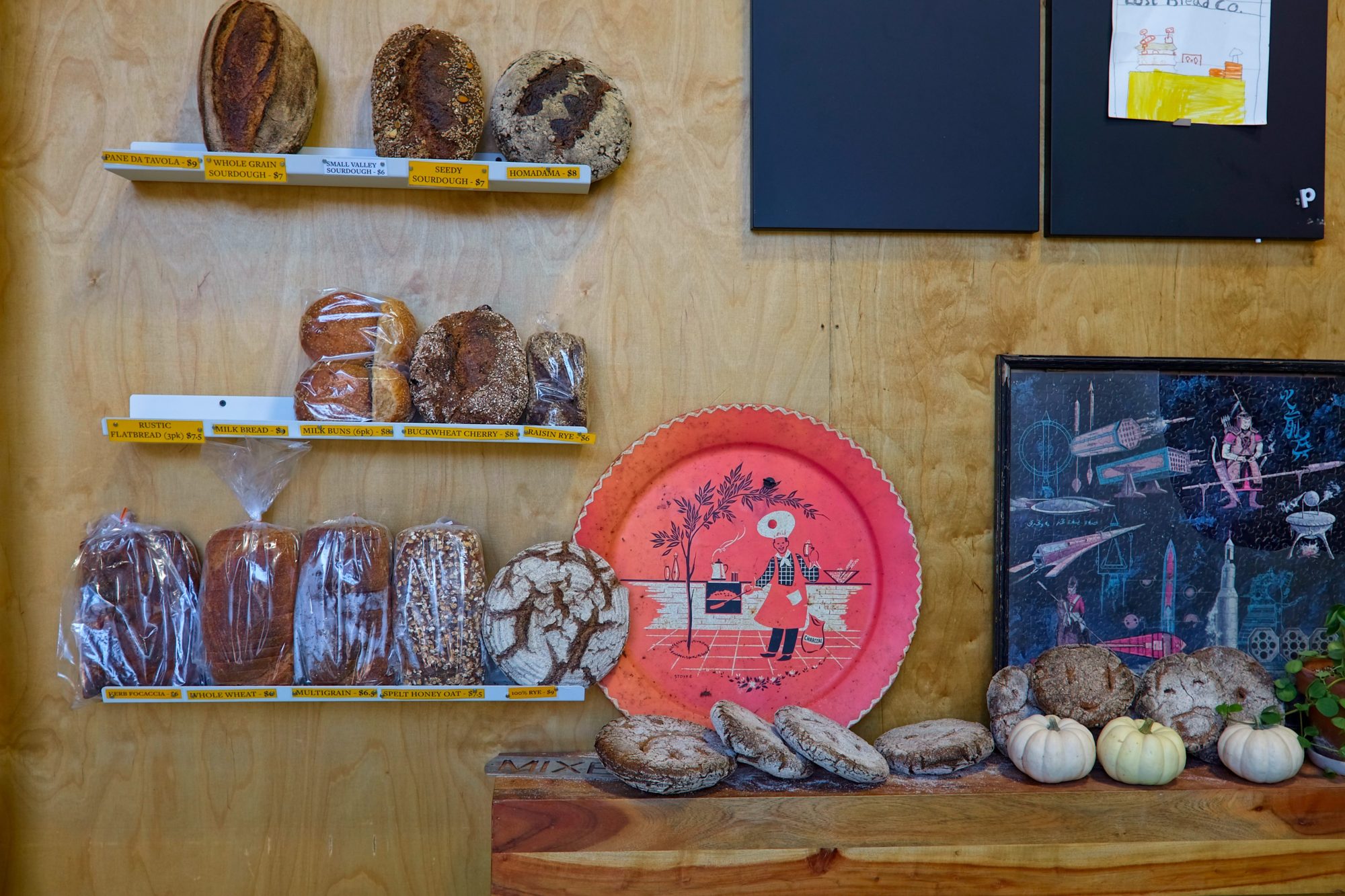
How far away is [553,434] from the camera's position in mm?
1736

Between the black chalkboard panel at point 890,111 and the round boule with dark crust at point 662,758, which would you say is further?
the black chalkboard panel at point 890,111

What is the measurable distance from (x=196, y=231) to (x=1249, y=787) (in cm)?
225

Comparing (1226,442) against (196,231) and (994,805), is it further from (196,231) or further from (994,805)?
(196,231)

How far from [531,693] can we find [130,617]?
74cm

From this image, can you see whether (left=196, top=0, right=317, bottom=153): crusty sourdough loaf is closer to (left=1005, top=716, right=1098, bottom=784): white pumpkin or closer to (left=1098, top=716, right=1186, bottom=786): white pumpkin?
(left=1005, top=716, right=1098, bottom=784): white pumpkin

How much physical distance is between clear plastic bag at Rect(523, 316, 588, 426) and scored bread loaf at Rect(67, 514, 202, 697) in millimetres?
722

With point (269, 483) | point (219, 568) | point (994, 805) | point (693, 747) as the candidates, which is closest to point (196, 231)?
point (269, 483)

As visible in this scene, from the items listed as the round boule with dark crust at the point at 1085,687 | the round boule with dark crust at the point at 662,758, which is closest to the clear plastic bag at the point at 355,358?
the round boule with dark crust at the point at 662,758

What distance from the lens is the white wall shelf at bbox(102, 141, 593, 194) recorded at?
169 centimetres

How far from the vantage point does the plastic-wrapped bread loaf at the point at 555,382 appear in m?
1.78

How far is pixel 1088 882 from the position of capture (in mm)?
1667

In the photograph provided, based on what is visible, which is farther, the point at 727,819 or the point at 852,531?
the point at 852,531

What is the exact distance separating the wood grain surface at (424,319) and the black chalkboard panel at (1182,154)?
0.22 feet

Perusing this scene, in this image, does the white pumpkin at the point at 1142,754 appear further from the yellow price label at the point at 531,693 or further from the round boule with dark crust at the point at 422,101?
the round boule with dark crust at the point at 422,101
